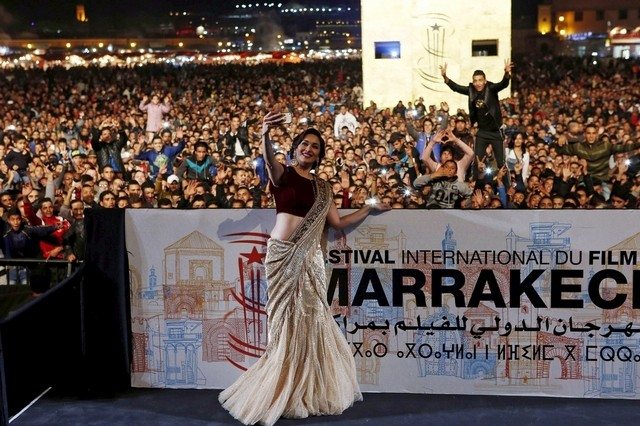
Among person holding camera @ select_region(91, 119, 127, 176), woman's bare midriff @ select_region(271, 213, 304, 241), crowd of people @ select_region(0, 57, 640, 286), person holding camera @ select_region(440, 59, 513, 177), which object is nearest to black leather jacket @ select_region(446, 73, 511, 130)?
person holding camera @ select_region(440, 59, 513, 177)

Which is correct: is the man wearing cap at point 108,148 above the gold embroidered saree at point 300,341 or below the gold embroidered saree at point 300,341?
above

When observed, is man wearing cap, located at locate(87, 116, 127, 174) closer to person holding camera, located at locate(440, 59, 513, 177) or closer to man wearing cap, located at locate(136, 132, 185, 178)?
man wearing cap, located at locate(136, 132, 185, 178)

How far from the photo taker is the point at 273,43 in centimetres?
11456

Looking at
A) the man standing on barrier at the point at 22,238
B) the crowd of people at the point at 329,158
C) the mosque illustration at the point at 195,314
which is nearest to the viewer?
the mosque illustration at the point at 195,314

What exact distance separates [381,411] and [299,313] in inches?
29.7

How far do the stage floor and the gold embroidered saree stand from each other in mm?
125

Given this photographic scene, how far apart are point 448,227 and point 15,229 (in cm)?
483

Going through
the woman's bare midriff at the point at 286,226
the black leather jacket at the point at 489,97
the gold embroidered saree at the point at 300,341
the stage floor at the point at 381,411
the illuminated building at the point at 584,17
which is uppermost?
the illuminated building at the point at 584,17

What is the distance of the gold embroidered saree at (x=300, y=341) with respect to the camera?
557 cm

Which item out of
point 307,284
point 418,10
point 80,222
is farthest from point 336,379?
point 418,10

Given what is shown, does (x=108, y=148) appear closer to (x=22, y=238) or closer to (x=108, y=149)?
(x=108, y=149)

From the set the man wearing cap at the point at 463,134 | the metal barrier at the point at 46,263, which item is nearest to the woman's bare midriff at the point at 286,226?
the metal barrier at the point at 46,263

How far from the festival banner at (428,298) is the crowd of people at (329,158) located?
73cm

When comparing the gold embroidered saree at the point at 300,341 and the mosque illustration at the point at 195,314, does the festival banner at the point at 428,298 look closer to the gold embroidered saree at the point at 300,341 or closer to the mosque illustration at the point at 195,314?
the mosque illustration at the point at 195,314
